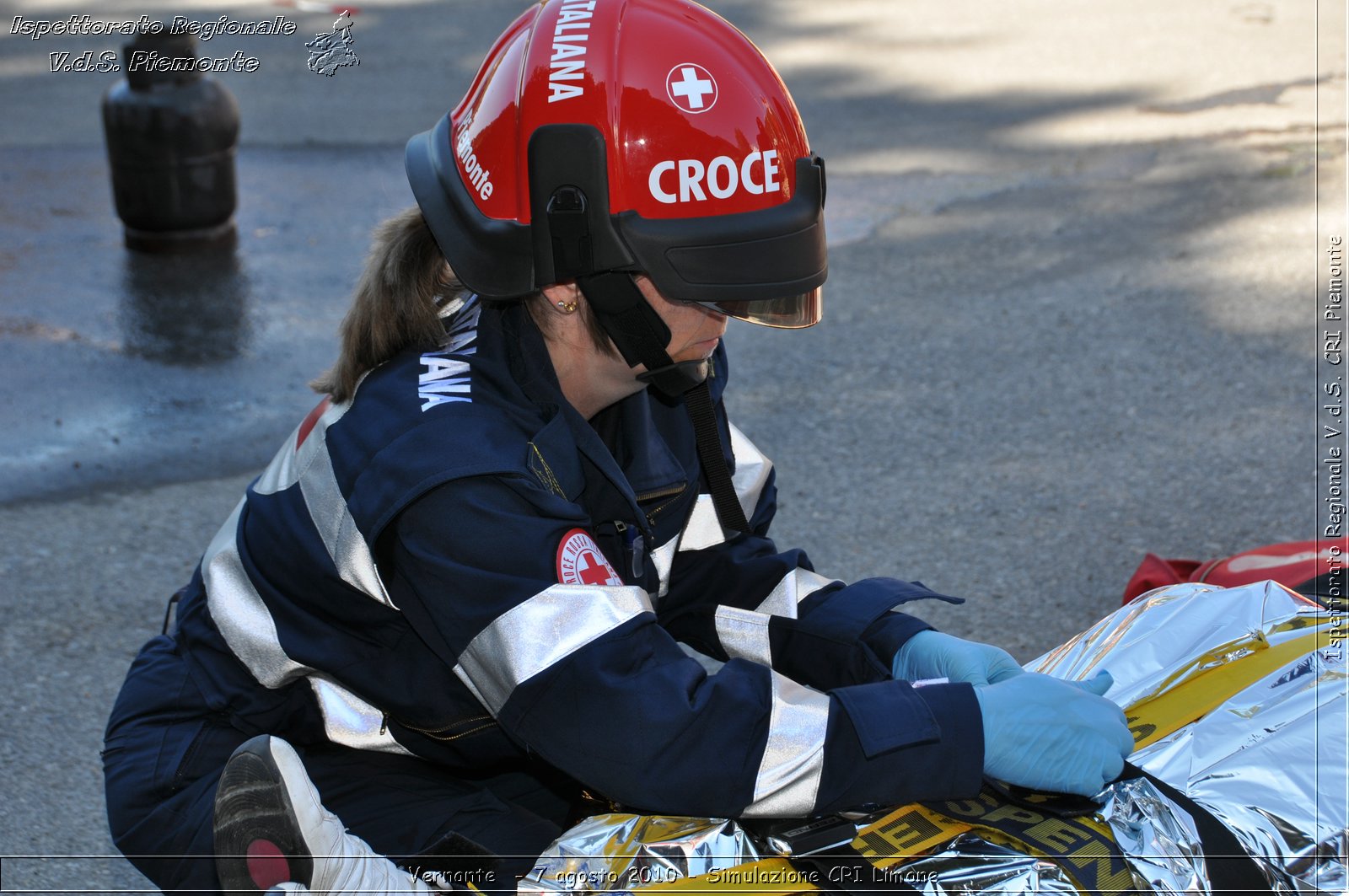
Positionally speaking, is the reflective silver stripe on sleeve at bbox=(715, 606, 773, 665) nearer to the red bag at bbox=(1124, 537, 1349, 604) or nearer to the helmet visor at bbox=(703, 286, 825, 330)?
the helmet visor at bbox=(703, 286, 825, 330)

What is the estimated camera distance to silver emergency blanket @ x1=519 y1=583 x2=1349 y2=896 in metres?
1.77

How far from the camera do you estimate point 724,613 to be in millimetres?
2373

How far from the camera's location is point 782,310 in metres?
2.10

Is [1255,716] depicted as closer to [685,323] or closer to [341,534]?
[685,323]

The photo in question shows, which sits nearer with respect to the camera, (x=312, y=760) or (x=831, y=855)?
(x=831, y=855)

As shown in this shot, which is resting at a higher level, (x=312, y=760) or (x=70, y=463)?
(x=312, y=760)

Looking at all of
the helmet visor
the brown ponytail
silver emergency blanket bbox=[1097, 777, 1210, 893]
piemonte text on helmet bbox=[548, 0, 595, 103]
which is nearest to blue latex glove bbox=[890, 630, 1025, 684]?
silver emergency blanket bbox=[1097, 777, 1210, 893]

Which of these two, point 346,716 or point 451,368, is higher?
point 451,368

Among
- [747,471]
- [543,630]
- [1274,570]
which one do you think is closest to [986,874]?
[543,630]

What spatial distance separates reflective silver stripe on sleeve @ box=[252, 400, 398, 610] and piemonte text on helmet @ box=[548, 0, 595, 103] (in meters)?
0.56

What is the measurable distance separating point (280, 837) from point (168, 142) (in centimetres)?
485

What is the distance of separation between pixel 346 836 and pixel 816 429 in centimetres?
280

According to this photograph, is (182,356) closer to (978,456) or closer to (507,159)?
(978,456)

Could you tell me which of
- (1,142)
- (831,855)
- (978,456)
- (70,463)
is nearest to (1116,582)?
(978,456)
